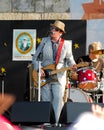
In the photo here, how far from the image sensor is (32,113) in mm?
4734

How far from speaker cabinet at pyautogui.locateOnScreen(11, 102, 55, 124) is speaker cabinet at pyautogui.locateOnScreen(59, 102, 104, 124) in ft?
0.54

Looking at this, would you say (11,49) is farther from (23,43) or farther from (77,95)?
(77,95)

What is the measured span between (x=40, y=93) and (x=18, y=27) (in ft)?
8.48

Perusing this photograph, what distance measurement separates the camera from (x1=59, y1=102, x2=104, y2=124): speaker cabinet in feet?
14.6

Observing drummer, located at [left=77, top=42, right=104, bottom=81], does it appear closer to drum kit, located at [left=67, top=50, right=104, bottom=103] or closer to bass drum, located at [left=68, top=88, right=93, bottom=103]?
drum kit, located at [left=67, top=50, right=104, bottom=103]

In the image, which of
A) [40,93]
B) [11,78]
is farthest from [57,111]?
[11,78]

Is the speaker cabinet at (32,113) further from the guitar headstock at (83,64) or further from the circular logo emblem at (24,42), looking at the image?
the circular logo emblem at (24,42)

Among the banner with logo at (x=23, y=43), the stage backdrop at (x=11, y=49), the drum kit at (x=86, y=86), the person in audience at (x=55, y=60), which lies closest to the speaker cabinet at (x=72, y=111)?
the person in audience at (x=55, y=60)

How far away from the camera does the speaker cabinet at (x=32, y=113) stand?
4648mm

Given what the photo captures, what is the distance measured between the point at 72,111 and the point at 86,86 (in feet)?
8.02

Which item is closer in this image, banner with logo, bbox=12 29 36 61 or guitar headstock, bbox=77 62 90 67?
guitar headstock, bbox=77 62 90 67

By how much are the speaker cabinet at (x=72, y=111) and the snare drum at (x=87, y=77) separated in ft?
7.12

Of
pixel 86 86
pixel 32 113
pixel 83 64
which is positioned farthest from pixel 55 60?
pixel 32 113

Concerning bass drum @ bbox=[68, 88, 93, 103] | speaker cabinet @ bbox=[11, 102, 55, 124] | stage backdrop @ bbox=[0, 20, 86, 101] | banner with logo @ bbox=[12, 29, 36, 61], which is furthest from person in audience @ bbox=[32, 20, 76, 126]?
banner with logo @ bbox=[12, 29, 36, 61]
